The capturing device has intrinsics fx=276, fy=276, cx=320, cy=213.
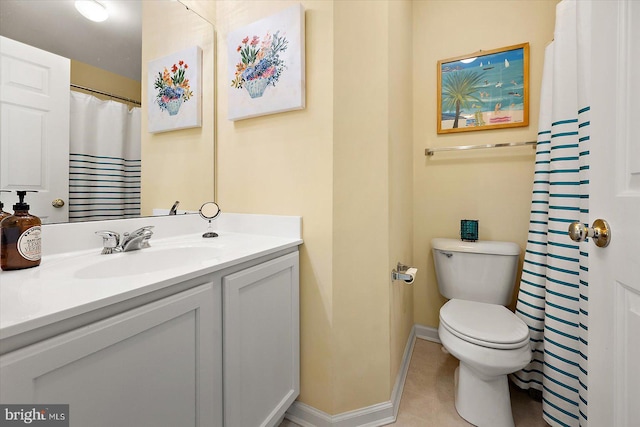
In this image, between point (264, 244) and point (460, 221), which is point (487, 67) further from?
point (264, 244)

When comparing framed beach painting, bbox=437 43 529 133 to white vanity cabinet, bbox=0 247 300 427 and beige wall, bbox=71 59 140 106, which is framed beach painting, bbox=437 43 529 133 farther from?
beige wall, bbox=71 59 140 106

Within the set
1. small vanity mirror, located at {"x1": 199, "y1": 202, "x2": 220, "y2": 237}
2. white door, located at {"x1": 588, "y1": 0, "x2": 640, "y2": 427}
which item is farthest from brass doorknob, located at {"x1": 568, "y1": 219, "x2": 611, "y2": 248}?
small vanity mirror, located at {"x1": 199, "y1": 202, "x2": 220, "y2": 237}

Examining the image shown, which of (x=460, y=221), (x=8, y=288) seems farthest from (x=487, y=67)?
(x=8, y=288)

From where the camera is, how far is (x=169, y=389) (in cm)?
68

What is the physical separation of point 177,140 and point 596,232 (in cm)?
163

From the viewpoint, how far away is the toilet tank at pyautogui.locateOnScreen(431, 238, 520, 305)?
162cm

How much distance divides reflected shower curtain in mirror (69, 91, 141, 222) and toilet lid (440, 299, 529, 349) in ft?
5.10

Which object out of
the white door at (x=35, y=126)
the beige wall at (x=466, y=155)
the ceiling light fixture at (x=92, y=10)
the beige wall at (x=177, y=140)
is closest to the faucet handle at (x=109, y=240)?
the white door at (x=35, y=126)

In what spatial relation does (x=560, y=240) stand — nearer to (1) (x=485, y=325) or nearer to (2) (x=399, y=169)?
(1) (x=485, y=325)

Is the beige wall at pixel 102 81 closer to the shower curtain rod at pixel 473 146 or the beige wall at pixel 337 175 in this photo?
the beige wall at pixel 337 175

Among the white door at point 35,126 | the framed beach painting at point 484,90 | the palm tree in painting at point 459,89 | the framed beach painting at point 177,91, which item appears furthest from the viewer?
the palm tree in painting at point 459,89

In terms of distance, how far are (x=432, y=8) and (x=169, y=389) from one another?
8.36 ft

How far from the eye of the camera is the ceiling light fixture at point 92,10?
1041 mm

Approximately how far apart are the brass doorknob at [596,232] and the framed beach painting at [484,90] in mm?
1355
